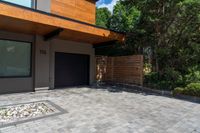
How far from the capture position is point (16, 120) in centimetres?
427

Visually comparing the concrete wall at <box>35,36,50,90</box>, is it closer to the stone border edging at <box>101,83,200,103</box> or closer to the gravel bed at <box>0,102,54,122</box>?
the gravel bed at <box>0,102,54,122</box>

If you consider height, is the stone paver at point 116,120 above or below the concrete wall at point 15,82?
below

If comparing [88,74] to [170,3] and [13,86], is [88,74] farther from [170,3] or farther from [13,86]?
[170,3]

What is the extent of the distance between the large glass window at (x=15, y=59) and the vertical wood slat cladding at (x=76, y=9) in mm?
2676

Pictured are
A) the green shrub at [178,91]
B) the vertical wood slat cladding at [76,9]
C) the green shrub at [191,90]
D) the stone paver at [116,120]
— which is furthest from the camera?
the vertical wood slat cladding at [76,9]

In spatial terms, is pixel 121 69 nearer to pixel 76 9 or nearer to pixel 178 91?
pixel 178 91

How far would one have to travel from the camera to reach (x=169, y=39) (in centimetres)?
961

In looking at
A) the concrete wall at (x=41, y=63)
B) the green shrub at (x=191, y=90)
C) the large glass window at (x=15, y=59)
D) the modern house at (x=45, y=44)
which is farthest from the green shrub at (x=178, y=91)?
the large glass window at (x=15, y=59)

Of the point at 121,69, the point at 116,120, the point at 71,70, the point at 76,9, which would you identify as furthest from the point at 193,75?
the point at 76,9

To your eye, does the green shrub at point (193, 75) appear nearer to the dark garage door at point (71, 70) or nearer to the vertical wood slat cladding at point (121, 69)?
the vertical wood slat cladding at point (121, 69)

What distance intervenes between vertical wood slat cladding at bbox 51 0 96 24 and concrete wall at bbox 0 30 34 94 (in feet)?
7.73

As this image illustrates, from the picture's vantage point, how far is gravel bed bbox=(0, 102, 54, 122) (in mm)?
4513

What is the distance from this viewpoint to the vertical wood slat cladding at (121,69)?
382 inches

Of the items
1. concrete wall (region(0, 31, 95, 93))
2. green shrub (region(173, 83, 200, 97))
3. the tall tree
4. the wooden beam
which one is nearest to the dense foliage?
green shrub (region(173, 83, 200, 97))
